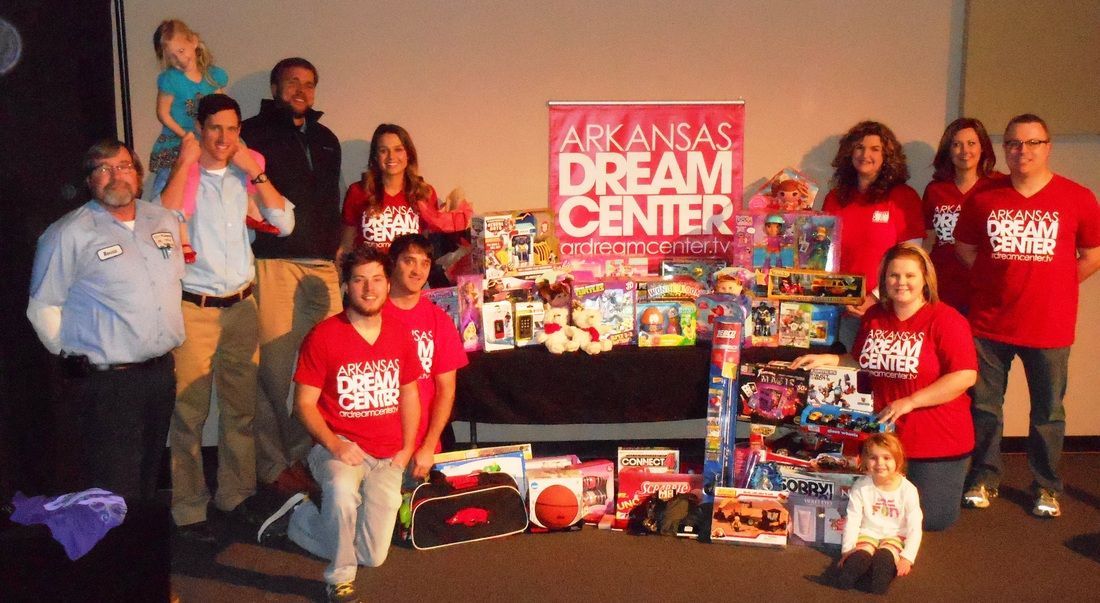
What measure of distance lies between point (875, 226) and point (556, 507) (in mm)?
1868

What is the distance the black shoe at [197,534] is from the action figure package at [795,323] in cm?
250

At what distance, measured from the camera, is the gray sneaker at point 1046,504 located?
3830mm

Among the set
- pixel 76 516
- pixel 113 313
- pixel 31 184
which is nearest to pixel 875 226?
pixel 113 313

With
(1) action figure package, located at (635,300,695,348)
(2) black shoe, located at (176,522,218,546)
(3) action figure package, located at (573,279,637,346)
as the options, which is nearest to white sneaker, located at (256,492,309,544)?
(2) black shoe, located at (176,522,218,546)

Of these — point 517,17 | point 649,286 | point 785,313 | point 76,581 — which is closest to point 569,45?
point 517,17

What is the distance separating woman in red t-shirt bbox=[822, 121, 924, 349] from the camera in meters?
4.04

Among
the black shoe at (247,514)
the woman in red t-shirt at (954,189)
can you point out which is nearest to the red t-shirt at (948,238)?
the woman in red t-shirt at (954,189)

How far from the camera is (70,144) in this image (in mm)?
3799

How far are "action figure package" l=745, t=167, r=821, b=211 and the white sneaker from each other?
245 cm

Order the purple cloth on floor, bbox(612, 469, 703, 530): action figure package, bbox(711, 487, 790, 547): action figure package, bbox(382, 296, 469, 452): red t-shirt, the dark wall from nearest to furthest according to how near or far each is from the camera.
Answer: the purple cloth on floor, the dark wall, bbox(711, 487, 790, 547): action figure package, bbox(382, 296, 469, 452): red t-shirt, bbox(612, 469, 703, 530): action figure package

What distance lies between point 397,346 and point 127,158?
3.70ft

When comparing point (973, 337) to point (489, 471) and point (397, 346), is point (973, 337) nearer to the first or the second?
point (489, 471)

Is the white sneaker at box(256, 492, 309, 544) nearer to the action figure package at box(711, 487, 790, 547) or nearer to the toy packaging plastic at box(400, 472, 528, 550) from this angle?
the toy packaging plastic at box(400, 472, 528, 550)

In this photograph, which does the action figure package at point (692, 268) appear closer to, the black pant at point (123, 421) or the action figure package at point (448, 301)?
the action figure package at point (448, 301)
